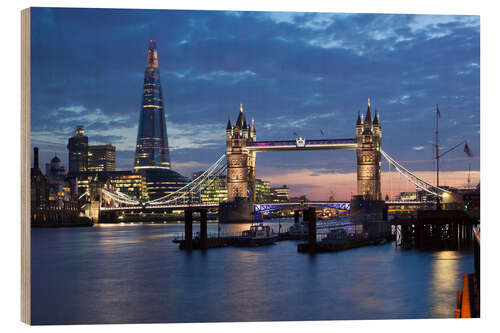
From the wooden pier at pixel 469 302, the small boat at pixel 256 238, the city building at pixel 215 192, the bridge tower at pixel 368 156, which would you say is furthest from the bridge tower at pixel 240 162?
the wooden pier at pixel 469 302

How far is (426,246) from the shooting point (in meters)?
32.4

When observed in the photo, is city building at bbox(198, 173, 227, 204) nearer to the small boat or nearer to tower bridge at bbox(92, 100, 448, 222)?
tower bridge at bbox(92, 100, 448, 222)

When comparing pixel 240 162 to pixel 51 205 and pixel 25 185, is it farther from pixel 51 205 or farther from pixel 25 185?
pixel 25 185

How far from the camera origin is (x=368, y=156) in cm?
7038

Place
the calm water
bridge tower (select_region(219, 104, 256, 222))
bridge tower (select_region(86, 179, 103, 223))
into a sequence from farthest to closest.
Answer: bridge tower (select_region(219, 104, 256, 222)) < bridge tower (select_region(86, 179, 103, 223)) < the calm water

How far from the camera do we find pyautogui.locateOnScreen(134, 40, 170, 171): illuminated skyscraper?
138 meters

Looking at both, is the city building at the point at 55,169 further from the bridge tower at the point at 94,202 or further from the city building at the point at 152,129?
the city building at the point at 152,129

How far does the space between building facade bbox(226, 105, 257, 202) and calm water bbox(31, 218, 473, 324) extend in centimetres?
3965

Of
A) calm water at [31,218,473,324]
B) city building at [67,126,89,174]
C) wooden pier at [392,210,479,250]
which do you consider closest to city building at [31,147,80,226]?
city building at [67,126,89,174]

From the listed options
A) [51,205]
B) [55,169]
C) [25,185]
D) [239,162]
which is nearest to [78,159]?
[55,169]

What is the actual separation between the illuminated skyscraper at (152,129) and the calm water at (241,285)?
10629 centimetres

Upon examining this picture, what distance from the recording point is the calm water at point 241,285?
1560cm
